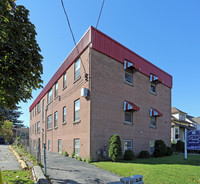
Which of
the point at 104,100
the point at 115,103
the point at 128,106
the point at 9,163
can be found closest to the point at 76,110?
the point at 104,100

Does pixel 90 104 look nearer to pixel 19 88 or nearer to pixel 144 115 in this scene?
pixel 19 88

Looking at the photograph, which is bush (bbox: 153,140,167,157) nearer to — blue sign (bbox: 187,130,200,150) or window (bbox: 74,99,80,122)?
blue sign (bbox: 187,130,200,150)

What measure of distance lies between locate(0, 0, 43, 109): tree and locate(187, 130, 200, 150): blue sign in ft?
39.9

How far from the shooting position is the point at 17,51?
245 inches

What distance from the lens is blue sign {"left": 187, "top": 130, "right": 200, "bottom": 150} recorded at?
45.6 feet

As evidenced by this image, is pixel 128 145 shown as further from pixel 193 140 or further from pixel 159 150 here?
pixel 193 140

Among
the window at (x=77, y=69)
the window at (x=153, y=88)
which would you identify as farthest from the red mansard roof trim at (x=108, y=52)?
the window at (x=153, y=88)

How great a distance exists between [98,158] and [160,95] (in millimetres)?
11705

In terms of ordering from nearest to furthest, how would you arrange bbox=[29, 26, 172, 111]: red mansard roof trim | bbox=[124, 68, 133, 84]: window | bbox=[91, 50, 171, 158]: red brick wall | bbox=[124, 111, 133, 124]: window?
bbox=[91, 50, 171, 158]: red brick wall
bbox=[29, 26, 172, 111]: red mansard roof trim
bbox=[124, 111, 133, 124]: window
bbox=[124, 68, 133, 84]: window

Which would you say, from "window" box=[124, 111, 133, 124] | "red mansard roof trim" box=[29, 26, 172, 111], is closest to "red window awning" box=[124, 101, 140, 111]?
"window" box=[124, 111, 133, 124]

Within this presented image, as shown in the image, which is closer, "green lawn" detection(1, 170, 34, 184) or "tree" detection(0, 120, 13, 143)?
"green lawn" detection(1, 170, 34, 184)

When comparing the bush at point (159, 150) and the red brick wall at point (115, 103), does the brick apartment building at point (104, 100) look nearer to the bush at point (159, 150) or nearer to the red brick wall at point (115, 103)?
Result: the red brick wall at point (115, 103)

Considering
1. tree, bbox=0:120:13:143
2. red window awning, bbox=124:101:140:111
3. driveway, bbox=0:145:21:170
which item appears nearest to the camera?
driveway, bbox=0:145:21:170

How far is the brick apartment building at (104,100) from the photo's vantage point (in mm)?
13070
